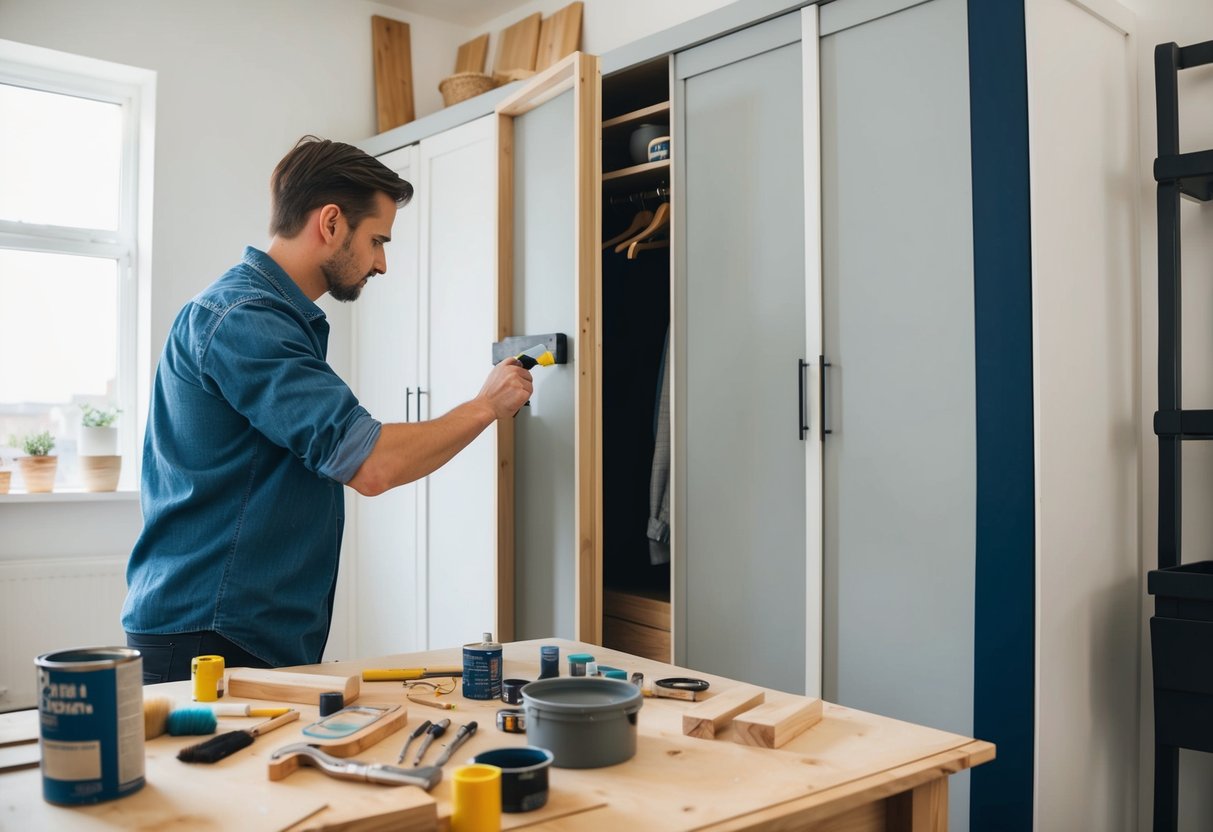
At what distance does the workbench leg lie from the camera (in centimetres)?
121

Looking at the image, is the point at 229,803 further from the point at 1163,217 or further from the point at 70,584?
the point at 70,584

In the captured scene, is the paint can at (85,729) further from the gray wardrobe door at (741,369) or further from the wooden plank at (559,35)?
the wooden plank at (559,35)

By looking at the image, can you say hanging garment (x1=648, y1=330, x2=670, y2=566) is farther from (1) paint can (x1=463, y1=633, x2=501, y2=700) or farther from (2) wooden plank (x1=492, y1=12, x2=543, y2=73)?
(2) wooden plank (x1=492, y1=12, x2=543, y2=73)

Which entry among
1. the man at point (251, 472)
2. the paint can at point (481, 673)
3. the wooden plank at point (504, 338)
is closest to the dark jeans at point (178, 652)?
the man at point (251, 472)

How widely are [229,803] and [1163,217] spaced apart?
2294mm

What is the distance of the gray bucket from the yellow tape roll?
0.20 m

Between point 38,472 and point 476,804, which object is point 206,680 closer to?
point 476,804

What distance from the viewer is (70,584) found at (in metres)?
3.84

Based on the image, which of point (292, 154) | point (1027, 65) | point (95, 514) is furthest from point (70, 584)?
point (1027, 65)

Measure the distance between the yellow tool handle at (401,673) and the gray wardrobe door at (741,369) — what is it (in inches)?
49.3

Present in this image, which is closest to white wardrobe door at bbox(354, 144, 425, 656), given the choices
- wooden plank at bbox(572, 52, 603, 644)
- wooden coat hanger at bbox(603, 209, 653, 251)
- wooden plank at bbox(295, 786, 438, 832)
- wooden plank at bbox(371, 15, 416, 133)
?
wooden plank at bbox(371, 15, 416, 133)

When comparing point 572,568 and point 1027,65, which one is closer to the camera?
point 1027,65

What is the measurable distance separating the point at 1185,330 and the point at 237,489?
229 centimetres

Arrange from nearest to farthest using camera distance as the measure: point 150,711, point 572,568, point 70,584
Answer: point 150,711 → point 572,568 → point 70,584
